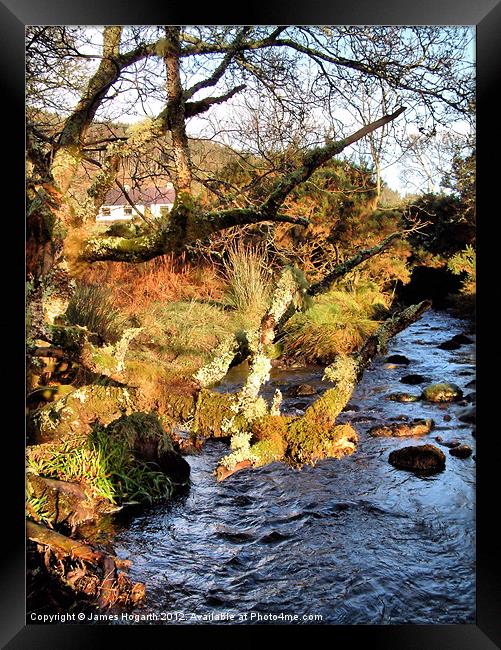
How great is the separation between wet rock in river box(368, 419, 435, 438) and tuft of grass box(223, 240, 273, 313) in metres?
0.81

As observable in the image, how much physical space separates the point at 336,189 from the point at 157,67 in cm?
99

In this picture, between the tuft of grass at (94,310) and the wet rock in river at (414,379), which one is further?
the wet rock in river at (414,379)

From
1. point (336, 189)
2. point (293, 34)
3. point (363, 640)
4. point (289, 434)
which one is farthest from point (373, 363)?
point (293, 34)

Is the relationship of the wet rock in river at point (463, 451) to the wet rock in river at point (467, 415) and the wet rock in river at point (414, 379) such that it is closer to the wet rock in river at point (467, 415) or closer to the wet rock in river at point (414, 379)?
the wet rock in river at point (467, 415)

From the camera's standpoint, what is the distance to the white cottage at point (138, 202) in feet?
8.06

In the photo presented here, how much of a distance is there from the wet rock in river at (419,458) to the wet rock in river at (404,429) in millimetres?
95

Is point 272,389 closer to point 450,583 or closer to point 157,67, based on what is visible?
point 450,583

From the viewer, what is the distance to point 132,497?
7.99 feet

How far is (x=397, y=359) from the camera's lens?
2609mm

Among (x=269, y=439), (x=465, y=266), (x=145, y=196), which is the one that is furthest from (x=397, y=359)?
(x=145, y=196)

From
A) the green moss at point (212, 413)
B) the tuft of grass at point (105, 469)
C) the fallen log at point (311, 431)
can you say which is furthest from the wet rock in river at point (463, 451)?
the tuft of grass at point (105, 469)
